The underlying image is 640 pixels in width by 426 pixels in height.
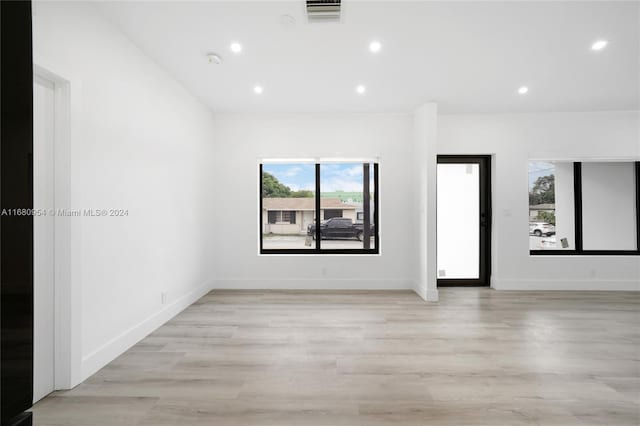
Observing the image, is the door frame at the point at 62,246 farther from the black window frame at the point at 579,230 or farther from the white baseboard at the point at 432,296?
the black window frame at the point at 579,230

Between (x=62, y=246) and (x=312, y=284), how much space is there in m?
3.37

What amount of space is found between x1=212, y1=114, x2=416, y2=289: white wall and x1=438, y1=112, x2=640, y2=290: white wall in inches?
37.0

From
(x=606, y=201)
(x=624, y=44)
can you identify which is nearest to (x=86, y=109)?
(x=624, y=44)

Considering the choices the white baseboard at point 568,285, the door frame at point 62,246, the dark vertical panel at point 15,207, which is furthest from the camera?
the white baseboard at point 568,285

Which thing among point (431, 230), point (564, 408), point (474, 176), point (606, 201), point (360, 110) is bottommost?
point (564, 408)

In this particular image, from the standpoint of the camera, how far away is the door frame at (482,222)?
5.06m

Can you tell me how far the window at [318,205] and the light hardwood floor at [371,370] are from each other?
1.44m

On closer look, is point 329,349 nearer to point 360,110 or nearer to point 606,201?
point 360,110

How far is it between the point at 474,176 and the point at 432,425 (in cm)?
423

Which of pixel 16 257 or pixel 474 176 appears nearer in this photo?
pixel 16 257

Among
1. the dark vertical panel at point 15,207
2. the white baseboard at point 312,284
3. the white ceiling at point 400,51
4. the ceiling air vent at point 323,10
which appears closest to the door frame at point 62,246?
the white ceiling at point 400,51

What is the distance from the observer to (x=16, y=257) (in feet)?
1.37

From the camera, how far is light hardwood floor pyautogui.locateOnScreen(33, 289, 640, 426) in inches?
75.6

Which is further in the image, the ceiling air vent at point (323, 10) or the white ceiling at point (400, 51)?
the white ceiling at point (400, 51)
